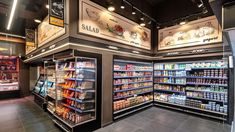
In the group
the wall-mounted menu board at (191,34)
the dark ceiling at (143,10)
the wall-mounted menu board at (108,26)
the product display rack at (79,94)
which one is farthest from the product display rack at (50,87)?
the wall-mounted menu board at (191,34)

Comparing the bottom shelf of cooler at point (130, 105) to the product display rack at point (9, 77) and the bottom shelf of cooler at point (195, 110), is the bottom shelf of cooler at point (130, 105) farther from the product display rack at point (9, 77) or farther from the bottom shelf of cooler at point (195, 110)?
the product display rack at point (9, 77)

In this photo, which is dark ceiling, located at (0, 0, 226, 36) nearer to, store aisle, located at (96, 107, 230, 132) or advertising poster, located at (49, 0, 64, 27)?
advertising poster, located at (49, 0, 64, 27)

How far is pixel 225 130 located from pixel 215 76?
1.84m

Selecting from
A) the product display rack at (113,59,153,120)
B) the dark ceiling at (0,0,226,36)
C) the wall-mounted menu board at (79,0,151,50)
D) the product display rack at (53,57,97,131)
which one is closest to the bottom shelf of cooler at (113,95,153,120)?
the product display rack at (113,59,153,120)

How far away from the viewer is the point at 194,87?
521cm

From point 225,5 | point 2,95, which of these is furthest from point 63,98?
point 2,95

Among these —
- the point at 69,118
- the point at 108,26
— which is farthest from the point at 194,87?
the point at 69,118

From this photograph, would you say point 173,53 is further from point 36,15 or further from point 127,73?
point 36,15

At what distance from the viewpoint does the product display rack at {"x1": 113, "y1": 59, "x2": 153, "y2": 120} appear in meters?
4.71

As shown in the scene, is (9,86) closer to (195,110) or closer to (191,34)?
(195,110)

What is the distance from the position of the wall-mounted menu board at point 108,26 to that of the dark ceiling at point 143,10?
0.93ft

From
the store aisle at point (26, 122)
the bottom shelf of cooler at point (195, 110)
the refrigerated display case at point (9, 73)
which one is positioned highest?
the refrigerated display case at point (9, 73)

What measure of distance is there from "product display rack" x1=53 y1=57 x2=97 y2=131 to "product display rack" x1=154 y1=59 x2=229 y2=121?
12.0ft

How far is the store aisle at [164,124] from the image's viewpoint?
12.5 ft
